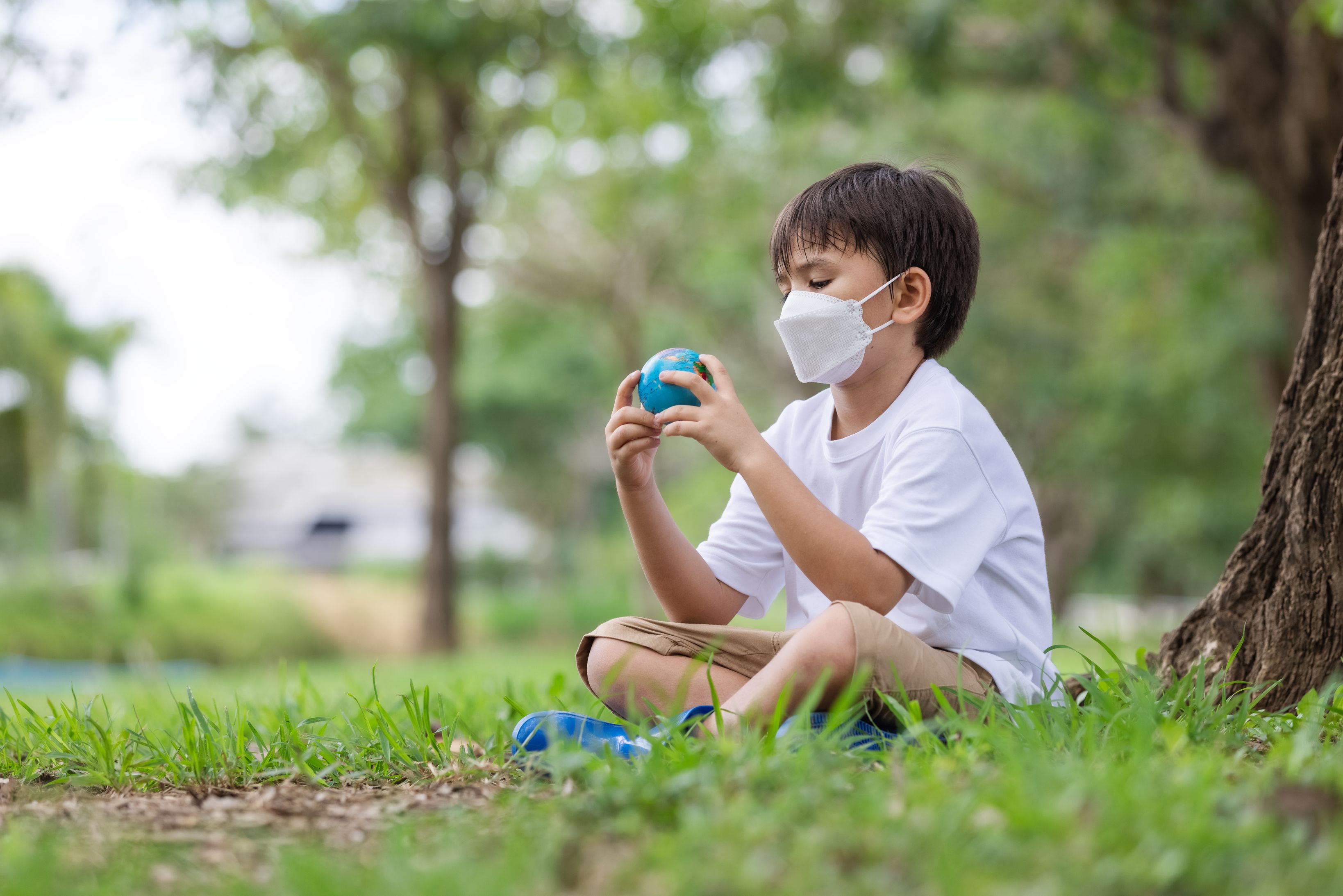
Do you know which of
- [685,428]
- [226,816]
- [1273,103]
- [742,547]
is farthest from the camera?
[1273,103]

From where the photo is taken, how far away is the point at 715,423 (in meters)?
2.48

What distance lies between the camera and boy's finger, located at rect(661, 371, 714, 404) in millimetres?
2510

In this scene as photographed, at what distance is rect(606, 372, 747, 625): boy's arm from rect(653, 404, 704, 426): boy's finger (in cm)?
9

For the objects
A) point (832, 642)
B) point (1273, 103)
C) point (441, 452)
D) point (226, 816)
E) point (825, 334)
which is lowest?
point (441, 452)

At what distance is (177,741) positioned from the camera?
2705 mm

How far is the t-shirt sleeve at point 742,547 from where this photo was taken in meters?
2.95

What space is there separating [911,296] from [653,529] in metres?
0.83

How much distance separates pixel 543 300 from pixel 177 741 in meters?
16.5

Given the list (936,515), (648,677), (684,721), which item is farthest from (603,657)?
(936,515)

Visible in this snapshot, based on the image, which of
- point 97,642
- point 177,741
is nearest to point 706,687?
point 177,741

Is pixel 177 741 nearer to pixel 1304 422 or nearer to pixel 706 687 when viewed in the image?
pixel 706 687

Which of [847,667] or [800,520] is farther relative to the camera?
[800,520]

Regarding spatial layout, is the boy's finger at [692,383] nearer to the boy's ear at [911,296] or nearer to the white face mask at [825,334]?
the white face mask at [825,334]

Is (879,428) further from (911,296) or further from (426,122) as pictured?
(426,122)
